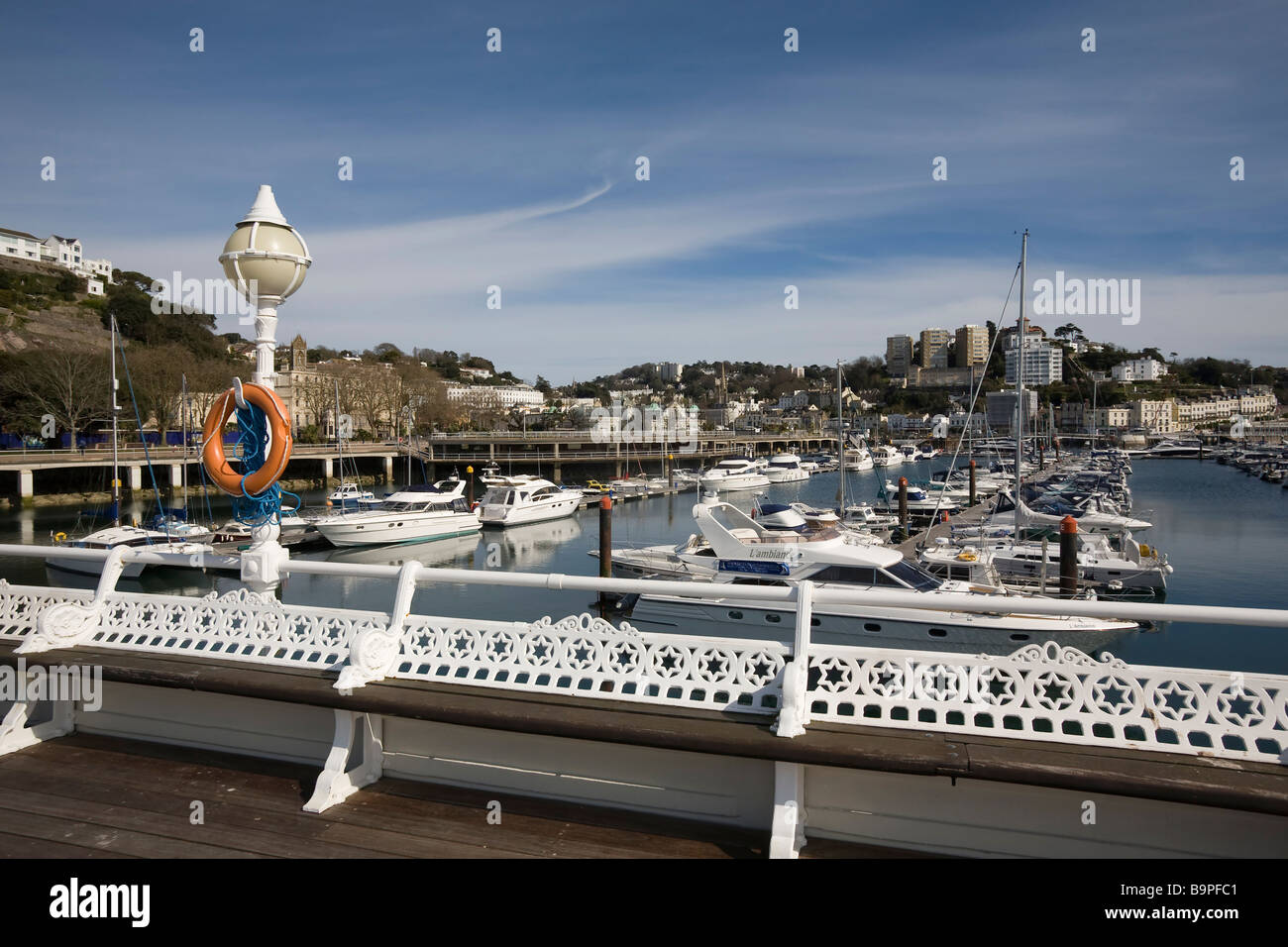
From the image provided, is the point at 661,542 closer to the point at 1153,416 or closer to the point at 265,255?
the point at 265,255

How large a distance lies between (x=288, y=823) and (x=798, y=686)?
257 centimetres

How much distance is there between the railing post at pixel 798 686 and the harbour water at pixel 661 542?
608 cm

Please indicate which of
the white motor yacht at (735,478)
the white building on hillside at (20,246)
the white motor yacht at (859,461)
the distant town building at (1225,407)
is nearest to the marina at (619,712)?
the white motor yacht at (735,478)

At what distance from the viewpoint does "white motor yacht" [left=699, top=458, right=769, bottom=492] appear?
62.0 m

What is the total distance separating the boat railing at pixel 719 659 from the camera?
11.1 feet

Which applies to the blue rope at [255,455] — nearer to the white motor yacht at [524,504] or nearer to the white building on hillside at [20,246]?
the white motor yacht at [524,504]

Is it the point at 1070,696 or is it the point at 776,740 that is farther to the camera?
the point at 1070,696

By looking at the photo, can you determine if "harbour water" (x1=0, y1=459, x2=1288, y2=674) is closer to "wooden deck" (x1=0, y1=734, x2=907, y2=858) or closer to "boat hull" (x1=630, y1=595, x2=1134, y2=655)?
"boat hull" (x1=630, y1=595, x2=1134, y2=655)

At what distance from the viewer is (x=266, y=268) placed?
5523 mm

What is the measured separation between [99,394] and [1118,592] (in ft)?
226

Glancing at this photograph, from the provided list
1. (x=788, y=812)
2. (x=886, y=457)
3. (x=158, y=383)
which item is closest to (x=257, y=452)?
(x=788, y=812)

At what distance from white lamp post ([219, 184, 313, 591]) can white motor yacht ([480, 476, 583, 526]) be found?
35.7 m
